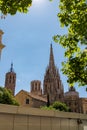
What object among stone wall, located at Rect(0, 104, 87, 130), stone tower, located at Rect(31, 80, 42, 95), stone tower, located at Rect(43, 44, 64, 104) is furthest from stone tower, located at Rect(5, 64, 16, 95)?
stone wall, located at Rect(0, 104, 87, 130)

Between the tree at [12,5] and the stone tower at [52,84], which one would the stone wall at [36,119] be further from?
the stone tower at [52,84]

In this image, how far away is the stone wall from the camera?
13906 millimetres

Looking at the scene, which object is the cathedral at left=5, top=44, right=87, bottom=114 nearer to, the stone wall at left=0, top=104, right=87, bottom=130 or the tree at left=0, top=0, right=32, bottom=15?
the stone wall at left=0, top=104, right=87, bottom=130

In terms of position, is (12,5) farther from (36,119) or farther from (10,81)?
(10,81)

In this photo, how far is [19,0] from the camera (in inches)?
323

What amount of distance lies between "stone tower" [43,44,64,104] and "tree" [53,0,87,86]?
89.2m

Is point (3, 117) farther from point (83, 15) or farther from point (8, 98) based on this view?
point (8, 98)

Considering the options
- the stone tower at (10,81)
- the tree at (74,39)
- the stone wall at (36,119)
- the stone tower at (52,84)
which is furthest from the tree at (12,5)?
the stone tower at (10,81)

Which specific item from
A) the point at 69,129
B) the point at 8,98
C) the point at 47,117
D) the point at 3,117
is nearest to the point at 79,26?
the point at 3,117

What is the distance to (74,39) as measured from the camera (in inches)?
515

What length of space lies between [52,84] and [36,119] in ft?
305

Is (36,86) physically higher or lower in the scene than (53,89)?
higher

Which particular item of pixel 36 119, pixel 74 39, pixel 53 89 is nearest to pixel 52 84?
pixel 53 89

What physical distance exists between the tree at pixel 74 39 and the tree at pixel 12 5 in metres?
3.64
